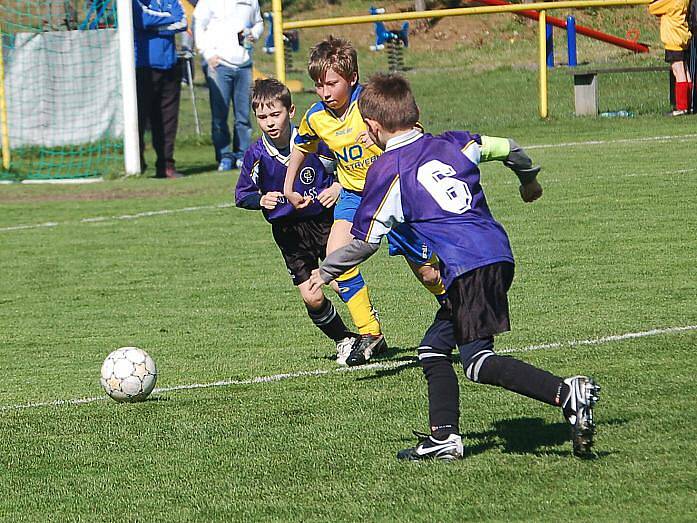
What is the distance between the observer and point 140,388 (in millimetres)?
5934

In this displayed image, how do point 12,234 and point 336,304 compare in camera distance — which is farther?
point 12,234

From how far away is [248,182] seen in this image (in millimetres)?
6906

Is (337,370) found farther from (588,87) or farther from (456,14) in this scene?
(588,87)

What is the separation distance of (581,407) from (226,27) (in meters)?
11.4

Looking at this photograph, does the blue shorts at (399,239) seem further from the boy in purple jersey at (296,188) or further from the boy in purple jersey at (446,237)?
the boy in purple jersey at (446,237)

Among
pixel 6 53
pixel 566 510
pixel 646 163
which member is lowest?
pixel 566 510

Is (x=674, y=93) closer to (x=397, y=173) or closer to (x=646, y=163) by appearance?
(x=646, y=163)

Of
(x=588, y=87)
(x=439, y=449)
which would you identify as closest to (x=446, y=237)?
(x=439, y=449)

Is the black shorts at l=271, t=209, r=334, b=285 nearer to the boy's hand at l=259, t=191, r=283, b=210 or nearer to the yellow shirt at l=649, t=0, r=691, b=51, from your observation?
the boy's hand at l=259, t=191, r=283, b=210

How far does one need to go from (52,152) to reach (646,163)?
349 inches

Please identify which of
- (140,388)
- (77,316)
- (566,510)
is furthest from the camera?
(77,316)

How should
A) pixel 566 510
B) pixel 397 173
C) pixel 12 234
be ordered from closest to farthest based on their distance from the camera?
pixel 566 510 → pixel 397 173 → pixel 12 234

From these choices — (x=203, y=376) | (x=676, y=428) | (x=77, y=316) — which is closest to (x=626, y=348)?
(x=676, y=428)

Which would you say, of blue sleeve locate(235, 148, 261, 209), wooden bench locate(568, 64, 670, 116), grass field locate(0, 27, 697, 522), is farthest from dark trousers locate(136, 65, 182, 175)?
blue sleeve locate(235, 148, 261, 209)
